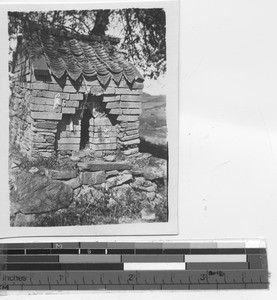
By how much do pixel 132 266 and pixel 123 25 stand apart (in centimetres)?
47

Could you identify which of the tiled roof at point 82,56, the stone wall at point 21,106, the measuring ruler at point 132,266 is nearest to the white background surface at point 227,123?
the measuring ruler at point 132,266

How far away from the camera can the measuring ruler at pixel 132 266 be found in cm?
107

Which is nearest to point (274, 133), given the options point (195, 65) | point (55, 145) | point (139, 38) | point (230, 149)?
point (230, 149)

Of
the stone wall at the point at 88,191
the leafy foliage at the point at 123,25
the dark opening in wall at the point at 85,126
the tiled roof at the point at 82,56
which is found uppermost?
the leafy foliage at the point at 123,25

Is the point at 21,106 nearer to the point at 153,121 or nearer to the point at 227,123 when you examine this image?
the point at 153,121

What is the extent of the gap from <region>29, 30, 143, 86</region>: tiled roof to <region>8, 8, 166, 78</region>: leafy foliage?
0.6 inches

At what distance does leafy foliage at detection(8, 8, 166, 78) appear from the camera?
1.06 metres

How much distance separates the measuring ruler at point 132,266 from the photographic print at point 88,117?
56 millimetres

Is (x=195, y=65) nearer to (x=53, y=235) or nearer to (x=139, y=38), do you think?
(x=139, y=38)

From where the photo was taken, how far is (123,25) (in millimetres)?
1061

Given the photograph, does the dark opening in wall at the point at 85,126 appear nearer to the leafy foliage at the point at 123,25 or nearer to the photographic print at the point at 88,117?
the photographic print at the point at 88,117

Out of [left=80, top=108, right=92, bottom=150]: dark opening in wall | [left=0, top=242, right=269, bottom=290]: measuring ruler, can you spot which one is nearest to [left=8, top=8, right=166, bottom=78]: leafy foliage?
[left=80, top=108, right=92, bottom=150]: dark opening in wall

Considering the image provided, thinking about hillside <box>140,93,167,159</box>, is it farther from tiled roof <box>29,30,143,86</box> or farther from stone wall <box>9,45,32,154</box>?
stone wall <box>9,45,32,154</box>

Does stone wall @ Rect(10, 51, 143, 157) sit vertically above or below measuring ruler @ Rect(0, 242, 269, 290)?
above
